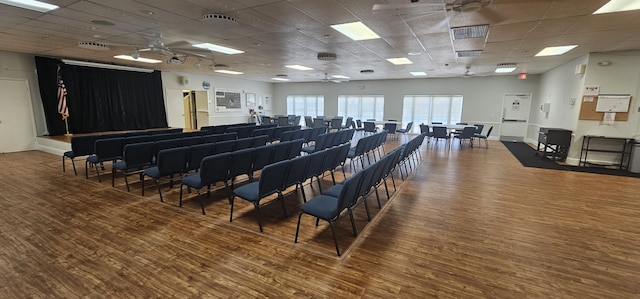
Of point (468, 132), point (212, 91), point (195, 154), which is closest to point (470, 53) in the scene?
point (468, 132)

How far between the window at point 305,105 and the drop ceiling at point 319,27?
9.39 metres

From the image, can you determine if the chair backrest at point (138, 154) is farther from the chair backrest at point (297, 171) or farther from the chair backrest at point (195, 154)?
the chair backrest at point (297, 171)

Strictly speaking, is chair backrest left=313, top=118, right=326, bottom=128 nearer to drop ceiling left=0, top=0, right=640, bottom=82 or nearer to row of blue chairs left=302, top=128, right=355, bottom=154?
row of blue chairs left=302, top=128, right=355, bottom=154

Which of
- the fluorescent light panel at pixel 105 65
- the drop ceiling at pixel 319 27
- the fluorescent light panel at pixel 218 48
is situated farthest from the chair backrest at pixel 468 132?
the fluorescent light panel at pixel 105 65

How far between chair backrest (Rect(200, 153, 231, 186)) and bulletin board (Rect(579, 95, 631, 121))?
9.13 meters

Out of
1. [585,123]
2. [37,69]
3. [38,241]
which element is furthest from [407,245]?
[37,69]

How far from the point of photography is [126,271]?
2.49 meters

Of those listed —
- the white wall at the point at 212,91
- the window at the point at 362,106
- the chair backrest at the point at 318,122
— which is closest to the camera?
the white wall at the point at 212,91

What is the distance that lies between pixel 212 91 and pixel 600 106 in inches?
588

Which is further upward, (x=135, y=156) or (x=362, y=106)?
(x=362, y=106)

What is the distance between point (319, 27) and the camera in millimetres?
5047

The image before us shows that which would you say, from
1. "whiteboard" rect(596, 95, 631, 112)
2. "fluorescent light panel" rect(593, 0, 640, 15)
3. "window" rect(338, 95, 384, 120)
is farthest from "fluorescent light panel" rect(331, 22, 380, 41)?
"window" rect(338, 95, 384, 120)

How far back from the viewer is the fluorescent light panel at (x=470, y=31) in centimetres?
491

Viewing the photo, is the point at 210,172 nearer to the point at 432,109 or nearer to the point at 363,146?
the point at 363,146
